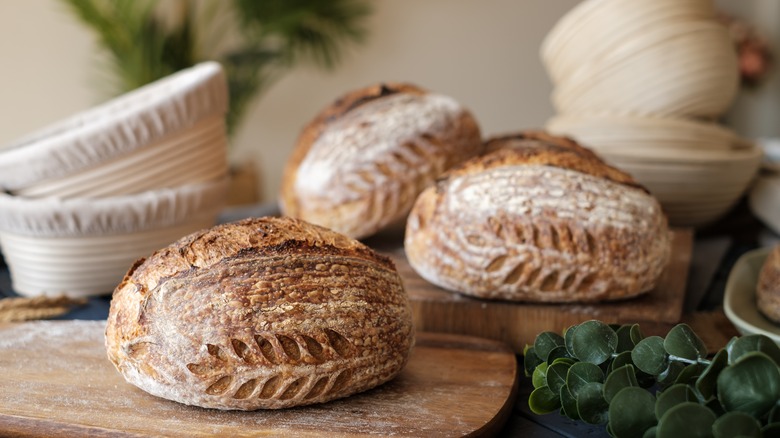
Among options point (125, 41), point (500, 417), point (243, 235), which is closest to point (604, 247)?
point (500, 417)

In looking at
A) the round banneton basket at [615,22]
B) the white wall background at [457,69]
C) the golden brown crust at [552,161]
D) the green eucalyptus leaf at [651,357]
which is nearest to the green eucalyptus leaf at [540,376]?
the green eucalyptus leaf at [651,357]

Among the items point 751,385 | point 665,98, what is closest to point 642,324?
point 751,385

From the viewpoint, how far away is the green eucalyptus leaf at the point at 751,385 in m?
0.69

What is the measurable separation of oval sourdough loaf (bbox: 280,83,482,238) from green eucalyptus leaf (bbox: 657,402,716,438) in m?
0.92

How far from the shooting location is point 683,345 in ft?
2.61

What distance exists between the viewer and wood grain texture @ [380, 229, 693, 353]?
1.20m

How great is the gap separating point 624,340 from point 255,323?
1.34ft

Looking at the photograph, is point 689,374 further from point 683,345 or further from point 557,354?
point 557,354

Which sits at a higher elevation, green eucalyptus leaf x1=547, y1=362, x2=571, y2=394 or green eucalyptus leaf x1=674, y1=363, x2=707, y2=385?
green eucalyptus leaf x1=674, y1=363, x2=707, y2=385

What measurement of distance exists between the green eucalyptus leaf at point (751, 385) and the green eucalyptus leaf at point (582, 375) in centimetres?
13

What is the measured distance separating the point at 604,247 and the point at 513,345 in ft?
0.67

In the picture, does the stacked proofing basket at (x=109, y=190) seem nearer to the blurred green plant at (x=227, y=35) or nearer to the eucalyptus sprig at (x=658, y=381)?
the eucalyptus sprig at (x=658, y=381)

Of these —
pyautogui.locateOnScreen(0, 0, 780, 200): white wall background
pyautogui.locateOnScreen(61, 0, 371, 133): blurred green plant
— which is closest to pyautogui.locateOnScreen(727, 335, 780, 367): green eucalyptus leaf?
pyautogui.locateOnScreen(61, 0, 371, 133): blurred green plant

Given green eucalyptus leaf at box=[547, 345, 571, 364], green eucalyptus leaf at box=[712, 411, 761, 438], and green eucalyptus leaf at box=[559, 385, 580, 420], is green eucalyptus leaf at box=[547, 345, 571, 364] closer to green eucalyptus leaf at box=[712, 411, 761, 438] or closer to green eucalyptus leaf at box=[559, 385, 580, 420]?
green eucalyptus leaf at box=[559, 385, 580, 420]
